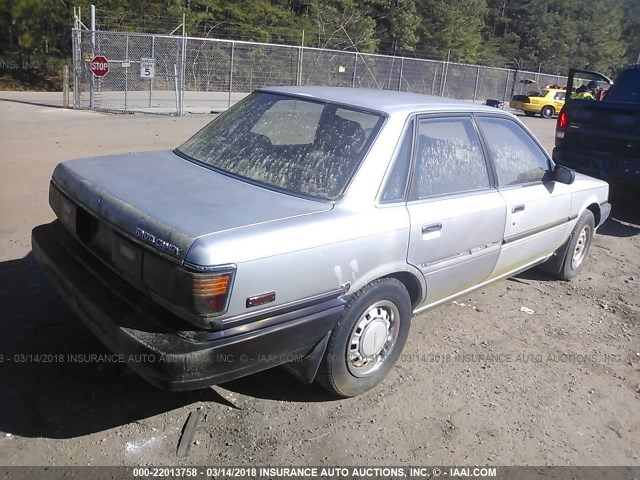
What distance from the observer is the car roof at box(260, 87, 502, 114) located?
3542mm

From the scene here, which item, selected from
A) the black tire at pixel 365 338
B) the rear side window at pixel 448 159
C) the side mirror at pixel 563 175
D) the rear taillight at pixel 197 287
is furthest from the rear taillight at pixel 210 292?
the side mirror at pixel 563 175

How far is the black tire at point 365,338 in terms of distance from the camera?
309cm

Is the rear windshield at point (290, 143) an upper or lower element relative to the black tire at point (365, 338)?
upper

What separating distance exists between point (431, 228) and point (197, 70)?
16958 mm

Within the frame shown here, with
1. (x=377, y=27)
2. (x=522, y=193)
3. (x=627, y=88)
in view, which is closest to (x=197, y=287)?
(x=522, y=193)

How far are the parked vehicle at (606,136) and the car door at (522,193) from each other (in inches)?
111

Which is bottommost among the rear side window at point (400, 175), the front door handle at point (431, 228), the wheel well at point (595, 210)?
the wheel well at point (595, 210)

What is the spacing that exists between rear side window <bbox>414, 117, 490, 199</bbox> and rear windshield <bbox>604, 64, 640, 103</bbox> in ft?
16.9

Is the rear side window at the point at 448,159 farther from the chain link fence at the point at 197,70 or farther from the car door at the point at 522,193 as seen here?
the chain link fence at the point at 197,70

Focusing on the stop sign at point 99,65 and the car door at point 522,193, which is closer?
the car door at point 522,193

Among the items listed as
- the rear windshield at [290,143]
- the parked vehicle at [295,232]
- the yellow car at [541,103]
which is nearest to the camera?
the parked vehicle at [295,232]

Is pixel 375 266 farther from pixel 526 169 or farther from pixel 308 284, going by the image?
pixel 526 169

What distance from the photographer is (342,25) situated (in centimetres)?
3341

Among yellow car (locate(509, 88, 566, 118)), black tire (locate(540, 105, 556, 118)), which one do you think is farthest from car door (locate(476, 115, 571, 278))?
black tire (locate(540, 105, 556, 118))
